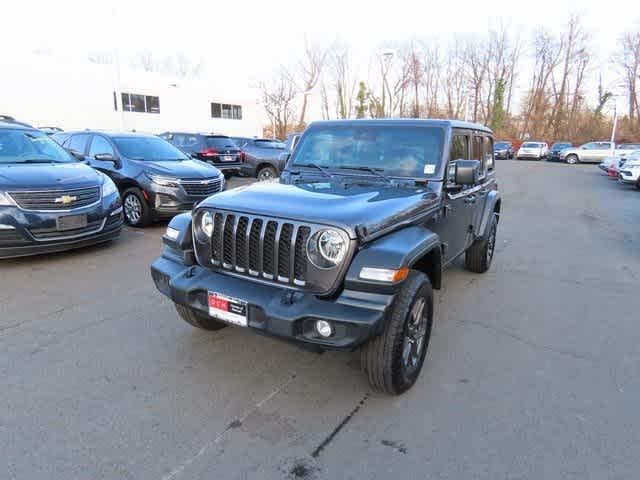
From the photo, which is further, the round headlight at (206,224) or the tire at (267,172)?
the tire at (267,172)

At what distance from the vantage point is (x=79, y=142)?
9062 millimetres

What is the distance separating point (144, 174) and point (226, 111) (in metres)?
30.8

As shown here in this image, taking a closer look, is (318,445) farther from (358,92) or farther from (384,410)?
(358,92)

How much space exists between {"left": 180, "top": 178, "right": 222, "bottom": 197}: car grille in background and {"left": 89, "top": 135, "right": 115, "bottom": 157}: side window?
5.73ft

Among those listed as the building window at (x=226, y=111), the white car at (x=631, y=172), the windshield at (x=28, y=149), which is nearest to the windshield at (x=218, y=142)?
the windshield at (x=28, y=149)

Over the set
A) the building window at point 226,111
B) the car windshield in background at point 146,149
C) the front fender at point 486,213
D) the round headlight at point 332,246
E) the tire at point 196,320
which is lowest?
the tire at point 196,320

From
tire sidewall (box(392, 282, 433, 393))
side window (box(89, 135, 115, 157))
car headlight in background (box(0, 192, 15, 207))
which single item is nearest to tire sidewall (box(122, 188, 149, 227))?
side window (box(89, 135, 115, 157))

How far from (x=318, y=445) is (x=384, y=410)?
56 centimetres

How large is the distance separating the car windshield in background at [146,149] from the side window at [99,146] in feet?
0.57

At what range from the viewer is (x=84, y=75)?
27938 mm

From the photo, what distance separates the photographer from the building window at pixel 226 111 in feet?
118

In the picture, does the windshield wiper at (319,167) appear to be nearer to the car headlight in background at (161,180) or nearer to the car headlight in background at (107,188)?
the car headlight in background at (107,188)

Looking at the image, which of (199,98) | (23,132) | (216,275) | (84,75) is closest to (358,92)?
(199,98)

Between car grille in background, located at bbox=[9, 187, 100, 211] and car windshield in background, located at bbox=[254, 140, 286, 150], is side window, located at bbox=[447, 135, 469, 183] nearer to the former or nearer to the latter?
car grille in background, located at bbox=[9, 187, 100, 211]
